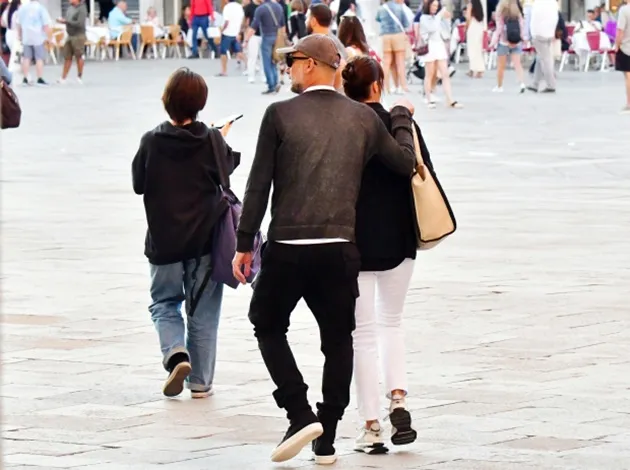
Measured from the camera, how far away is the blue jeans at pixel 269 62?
95.8 feet

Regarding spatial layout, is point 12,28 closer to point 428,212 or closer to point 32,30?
point 32,30

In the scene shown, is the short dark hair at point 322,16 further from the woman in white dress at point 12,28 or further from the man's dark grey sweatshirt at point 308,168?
the woman in white dress at point 12,28

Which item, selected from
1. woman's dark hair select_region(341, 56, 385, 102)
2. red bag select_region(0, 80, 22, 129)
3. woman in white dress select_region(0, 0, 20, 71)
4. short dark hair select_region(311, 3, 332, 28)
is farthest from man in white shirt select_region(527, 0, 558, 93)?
woman's dark hair select_region(341, 56, 385, 102)

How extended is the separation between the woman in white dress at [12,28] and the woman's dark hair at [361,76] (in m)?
27.9

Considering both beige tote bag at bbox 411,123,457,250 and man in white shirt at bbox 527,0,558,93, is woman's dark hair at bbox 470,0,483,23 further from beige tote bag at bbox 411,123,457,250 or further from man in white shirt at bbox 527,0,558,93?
beige tote bag at bbox 411,123,457,250

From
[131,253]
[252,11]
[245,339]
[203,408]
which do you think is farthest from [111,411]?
[252,11]

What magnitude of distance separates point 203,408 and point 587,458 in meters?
1.72

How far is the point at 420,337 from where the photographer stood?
837cm

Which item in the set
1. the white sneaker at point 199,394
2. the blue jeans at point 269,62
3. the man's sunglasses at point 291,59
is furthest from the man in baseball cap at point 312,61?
the blue jeans at point 269,62

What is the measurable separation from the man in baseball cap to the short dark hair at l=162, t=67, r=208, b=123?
3.63ft

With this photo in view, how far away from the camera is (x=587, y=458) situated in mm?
5809

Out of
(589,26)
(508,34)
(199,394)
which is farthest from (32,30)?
(199,394)

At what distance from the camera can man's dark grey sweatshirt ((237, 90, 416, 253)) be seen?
5793mm

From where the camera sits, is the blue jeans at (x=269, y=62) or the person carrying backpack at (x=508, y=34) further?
the person carrying backpack at (x=508, y=34)
